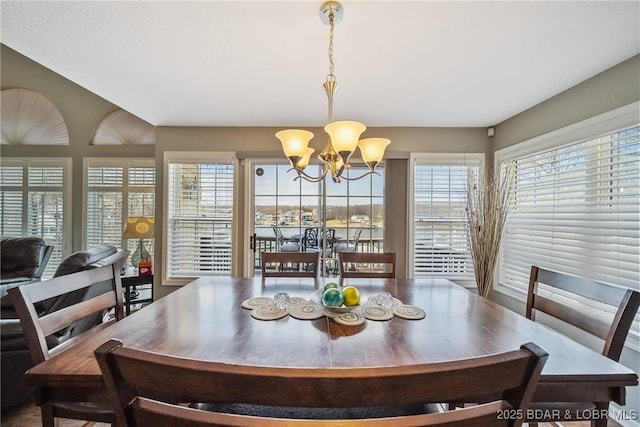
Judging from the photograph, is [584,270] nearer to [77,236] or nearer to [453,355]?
[453,355]

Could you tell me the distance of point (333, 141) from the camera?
4.71 ft

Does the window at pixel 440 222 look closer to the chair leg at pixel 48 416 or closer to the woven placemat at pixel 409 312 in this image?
the woven placemat at pixel 409 312

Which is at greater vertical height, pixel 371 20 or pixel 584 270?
pixel 371 20

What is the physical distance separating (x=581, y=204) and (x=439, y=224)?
1371 mm

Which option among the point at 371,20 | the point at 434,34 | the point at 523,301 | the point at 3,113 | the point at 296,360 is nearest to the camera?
the point at 296,360

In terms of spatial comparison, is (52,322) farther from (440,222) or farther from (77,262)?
(440,222)

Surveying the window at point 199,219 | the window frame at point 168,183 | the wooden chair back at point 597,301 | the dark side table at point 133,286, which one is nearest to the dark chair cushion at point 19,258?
the dark side table at point 133,286

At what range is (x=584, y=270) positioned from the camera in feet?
6.86

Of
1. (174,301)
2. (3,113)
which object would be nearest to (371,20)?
(174,301)

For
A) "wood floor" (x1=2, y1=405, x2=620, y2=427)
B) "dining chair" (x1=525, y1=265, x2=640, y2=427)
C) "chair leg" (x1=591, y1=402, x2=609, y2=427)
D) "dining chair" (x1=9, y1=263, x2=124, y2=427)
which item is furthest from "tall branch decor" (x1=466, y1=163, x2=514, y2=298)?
"dining chair" (x1=9, y1=263, x2=124, y2=427)

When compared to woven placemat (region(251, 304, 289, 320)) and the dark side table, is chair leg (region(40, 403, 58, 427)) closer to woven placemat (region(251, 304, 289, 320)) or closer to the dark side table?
woven placemat (region(251, 304, 289, 320))

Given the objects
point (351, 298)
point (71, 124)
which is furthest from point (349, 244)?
point (71, 124)

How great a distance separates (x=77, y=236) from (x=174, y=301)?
13.1ft

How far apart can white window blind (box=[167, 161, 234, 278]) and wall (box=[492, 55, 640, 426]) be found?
3164 millimetres
